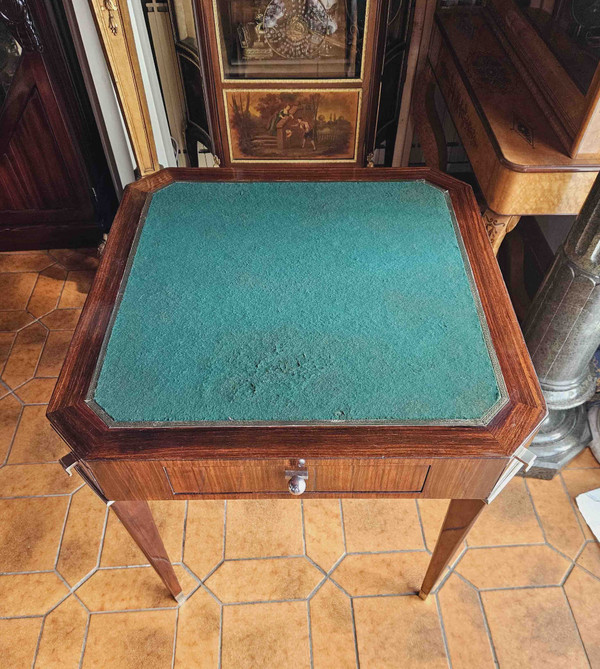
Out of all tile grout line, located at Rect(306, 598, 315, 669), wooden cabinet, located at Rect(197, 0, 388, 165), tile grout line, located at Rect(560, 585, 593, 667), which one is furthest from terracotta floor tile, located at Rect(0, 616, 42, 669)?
wooden cabinet, located at Rect(197, 0, 388, 165)

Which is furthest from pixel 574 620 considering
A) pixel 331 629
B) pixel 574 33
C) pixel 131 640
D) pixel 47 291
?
pixel 47 291

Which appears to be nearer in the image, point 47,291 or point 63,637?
Answer: point 63,637

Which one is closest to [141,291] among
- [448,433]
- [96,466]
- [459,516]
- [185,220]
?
[185,220]

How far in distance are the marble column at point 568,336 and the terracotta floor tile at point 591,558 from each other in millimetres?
274

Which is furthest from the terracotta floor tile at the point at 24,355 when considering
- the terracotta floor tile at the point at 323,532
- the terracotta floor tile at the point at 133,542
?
the terracotta floor tile at the point at 323,532

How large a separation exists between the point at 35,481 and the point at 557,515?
6.30 feet

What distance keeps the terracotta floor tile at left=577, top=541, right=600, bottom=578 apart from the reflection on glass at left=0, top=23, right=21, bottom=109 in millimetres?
2822

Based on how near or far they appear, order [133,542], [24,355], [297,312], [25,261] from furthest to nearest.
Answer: [25,261], [24,355], [133,542], [297,312]

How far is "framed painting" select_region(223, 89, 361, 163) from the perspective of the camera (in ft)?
7.33

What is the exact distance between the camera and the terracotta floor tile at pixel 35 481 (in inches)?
81.1

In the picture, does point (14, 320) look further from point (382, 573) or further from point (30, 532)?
point (382, 573)

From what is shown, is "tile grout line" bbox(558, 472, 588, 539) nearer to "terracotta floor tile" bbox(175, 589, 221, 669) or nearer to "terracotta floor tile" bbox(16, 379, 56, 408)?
"terracotta floor tile" bbox(175, 589, 221, 669)

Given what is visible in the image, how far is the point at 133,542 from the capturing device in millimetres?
1933

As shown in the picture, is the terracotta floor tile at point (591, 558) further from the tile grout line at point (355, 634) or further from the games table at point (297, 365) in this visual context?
the tile grout line at point (355, 634)
